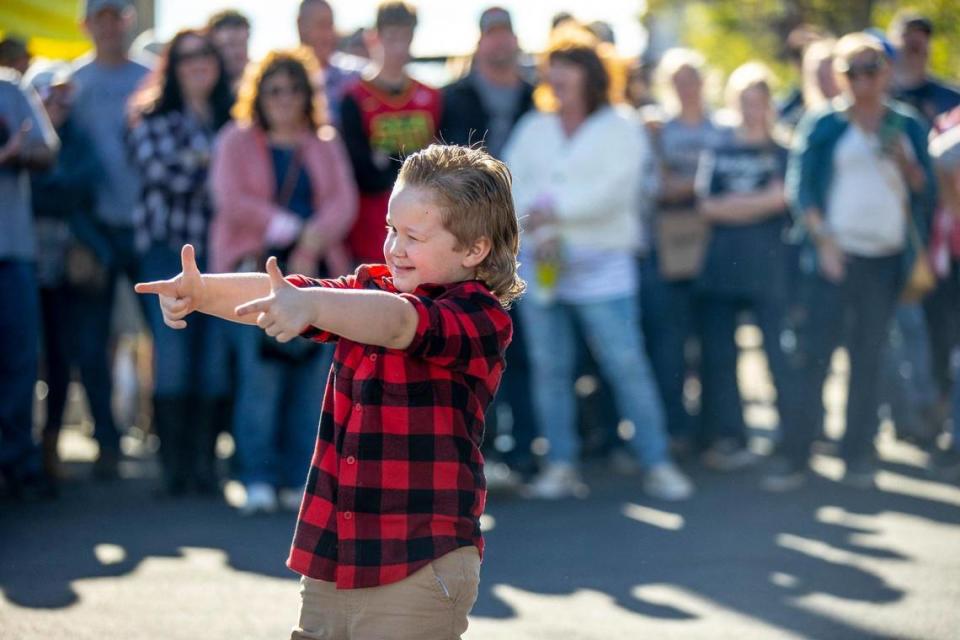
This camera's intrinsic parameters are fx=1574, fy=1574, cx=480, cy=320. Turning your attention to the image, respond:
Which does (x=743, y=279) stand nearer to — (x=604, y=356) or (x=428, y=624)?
(x=604, y=356)

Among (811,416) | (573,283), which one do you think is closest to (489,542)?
(573,283)

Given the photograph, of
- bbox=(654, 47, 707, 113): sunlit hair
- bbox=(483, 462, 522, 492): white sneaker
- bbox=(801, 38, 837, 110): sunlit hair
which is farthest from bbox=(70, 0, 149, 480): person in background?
bbox=(801, 38, 837, 110): sunlit hair

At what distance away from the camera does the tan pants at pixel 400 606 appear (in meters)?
3.30

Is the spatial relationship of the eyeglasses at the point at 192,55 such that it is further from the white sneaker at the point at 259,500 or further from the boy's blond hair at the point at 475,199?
the boy's blond hair at the point at 475,199

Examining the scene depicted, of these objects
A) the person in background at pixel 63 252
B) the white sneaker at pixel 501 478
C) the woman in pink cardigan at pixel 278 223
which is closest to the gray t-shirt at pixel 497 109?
the woman in pink cardigan at pixel 278 223

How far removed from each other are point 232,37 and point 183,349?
197 cm

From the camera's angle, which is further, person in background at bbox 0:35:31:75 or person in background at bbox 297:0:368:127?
person in background at bbox 297:0:368:127

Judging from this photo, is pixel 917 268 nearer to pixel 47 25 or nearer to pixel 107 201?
pixel 107 201

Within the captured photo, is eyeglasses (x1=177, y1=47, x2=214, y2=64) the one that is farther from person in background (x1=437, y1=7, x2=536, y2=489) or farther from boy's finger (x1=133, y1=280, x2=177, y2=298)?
boy's finger (x1=133, y1=280, x2=177, y2=298)

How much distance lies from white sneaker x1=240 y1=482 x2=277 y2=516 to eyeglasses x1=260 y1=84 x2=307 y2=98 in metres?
1.83

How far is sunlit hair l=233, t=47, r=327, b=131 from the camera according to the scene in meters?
7.43

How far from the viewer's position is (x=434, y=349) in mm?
3160

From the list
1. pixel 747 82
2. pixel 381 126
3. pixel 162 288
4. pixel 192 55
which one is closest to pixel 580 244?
pixel 381 126

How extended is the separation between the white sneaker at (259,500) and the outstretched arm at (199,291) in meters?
3.95
